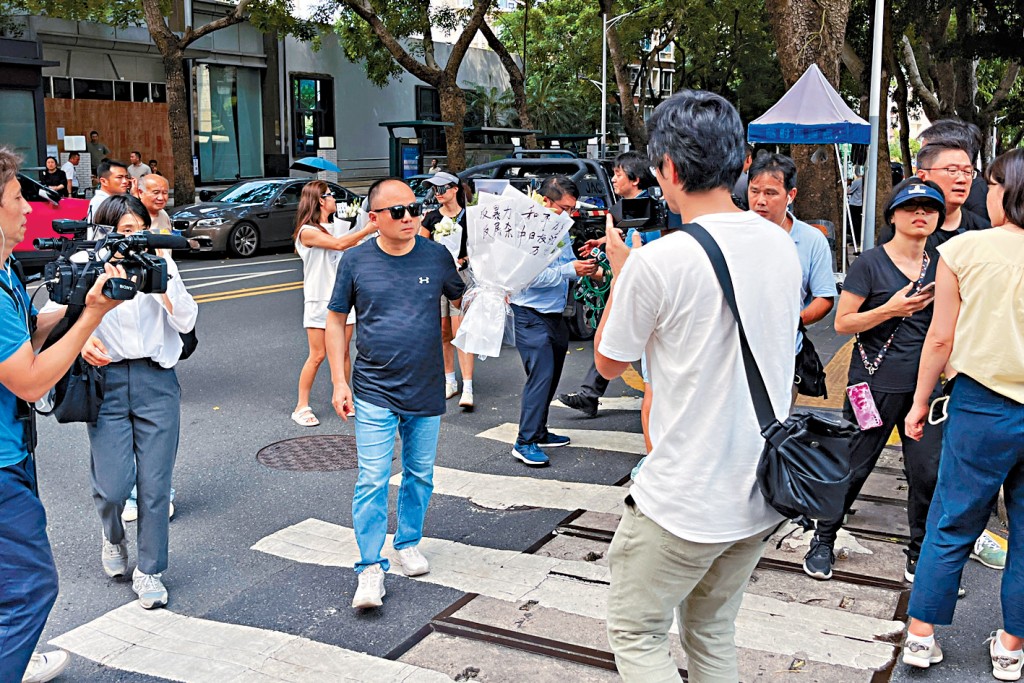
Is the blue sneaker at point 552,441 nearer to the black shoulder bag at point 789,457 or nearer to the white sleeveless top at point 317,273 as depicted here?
the white sleeveless top at point 317,273

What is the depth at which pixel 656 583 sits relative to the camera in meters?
2.76

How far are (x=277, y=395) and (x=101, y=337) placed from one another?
4.01 metres

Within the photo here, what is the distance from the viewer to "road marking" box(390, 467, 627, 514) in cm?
600

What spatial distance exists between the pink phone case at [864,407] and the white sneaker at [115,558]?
11.3 feet

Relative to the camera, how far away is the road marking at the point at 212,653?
3.99m

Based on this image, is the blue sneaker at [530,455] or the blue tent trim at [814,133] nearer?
the blue sneaker at [530,455]

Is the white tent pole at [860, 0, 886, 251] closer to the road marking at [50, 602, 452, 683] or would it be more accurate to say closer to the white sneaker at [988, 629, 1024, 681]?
the white sneaker at [988, 629, 1024, 681]

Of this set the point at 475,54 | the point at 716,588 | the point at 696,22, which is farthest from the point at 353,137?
the point at 716,588

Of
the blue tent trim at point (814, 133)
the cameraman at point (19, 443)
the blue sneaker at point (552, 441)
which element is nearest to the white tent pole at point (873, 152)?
the blue tent trim at point (814, 133)

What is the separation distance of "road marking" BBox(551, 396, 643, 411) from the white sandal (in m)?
1.97

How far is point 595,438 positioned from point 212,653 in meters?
3.79

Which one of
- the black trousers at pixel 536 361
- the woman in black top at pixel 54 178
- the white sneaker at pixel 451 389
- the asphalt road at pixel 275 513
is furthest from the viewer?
the woman in black top at pixel 54 178

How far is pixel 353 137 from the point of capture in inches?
1538

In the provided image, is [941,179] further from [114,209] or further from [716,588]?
[114,209]
